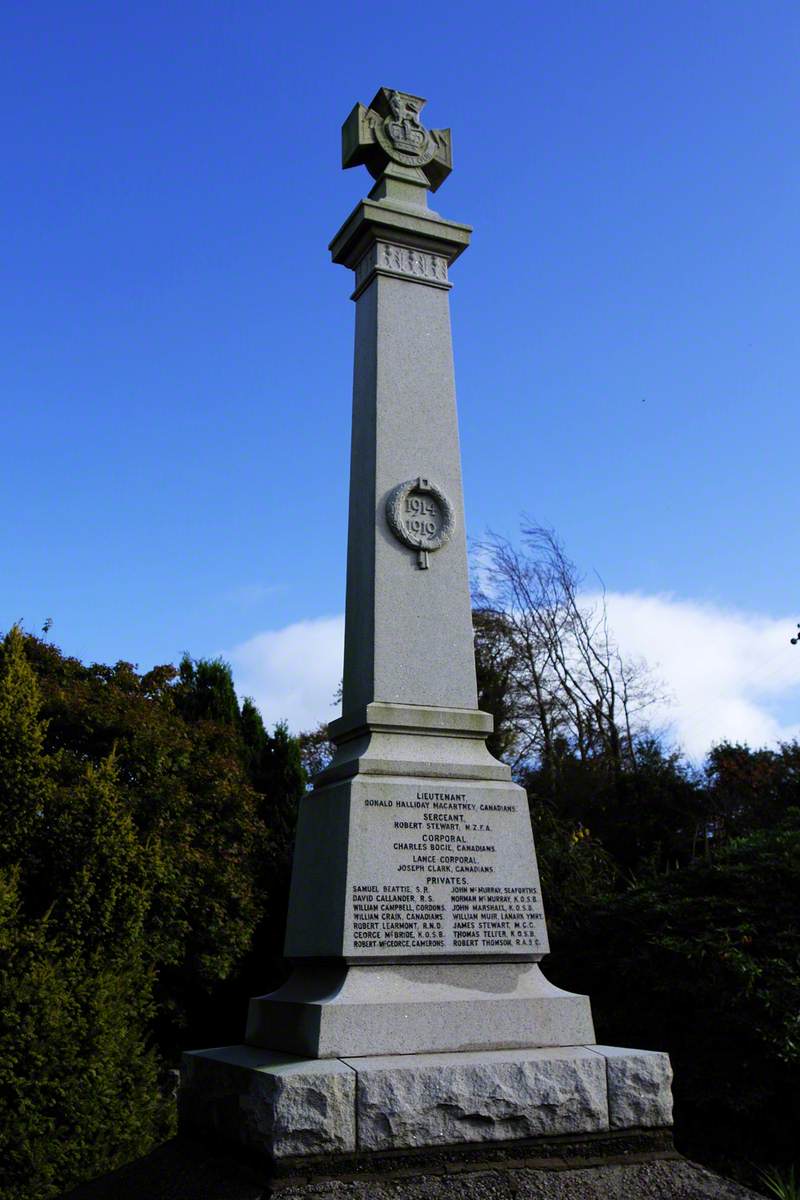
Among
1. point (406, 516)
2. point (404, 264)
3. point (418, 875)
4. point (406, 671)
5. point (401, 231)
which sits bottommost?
point (418, 875)

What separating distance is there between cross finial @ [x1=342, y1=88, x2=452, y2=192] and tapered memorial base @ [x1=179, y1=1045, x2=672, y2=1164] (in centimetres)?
645

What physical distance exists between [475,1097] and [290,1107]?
97 cm

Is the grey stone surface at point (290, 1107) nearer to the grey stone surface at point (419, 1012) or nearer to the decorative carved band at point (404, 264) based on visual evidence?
the grey stone surface at point (419, 1012)

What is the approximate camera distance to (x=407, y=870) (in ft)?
20.1

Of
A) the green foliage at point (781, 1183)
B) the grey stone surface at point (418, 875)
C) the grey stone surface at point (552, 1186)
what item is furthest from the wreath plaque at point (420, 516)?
the green foliage at point (781, 1183)

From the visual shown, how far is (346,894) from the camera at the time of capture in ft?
19.4

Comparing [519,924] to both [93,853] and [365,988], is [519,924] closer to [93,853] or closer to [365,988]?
[365,988]

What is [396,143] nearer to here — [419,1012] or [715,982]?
[419,1012]

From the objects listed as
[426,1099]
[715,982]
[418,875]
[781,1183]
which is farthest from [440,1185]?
[715,982]

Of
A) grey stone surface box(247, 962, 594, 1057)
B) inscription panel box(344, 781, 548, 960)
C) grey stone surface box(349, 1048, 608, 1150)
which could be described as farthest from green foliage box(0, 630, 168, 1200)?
grey stone surface box(349, 1048, 608, 1150)

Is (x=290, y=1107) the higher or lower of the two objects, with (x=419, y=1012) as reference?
lower

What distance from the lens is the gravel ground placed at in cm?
482

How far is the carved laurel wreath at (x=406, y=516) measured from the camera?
7195 mm

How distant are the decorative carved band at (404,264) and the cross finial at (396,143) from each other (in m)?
0.74
